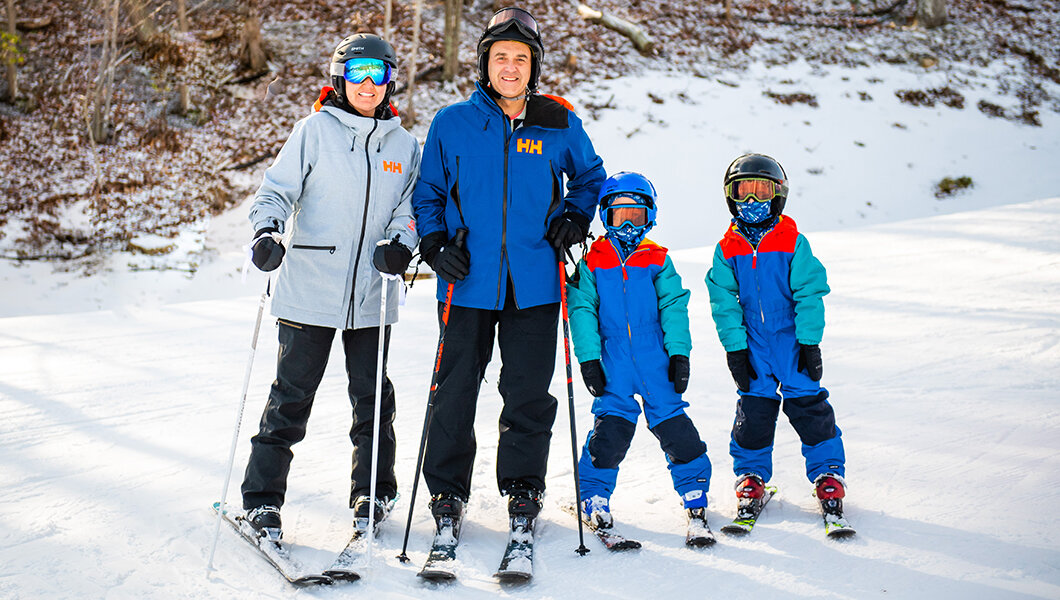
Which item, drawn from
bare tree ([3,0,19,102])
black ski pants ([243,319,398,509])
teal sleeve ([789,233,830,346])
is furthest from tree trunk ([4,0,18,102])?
teal sleeve ([789,233,830,346])

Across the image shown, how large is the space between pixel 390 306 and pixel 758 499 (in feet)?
6.02

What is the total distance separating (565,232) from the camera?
3199 mm

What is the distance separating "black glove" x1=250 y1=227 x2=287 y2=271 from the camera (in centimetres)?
291

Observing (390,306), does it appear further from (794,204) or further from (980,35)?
(980,35)

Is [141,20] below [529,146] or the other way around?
the other way around

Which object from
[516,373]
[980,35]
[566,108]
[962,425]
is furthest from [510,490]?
[980,35]

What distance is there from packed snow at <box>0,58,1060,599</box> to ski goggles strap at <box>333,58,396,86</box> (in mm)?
1921

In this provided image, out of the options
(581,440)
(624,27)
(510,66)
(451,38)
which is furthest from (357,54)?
(624,27)

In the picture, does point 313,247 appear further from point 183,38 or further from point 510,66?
point 183,38

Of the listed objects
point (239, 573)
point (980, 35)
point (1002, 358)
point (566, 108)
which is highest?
point (980, 35)

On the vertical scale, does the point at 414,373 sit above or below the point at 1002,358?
below

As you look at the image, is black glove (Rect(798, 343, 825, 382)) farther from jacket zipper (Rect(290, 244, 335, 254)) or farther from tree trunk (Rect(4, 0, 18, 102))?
tree trunk (Rect(4, 0, 18, 102))

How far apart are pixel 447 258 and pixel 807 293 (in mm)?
1562

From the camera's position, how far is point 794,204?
1187 cm
